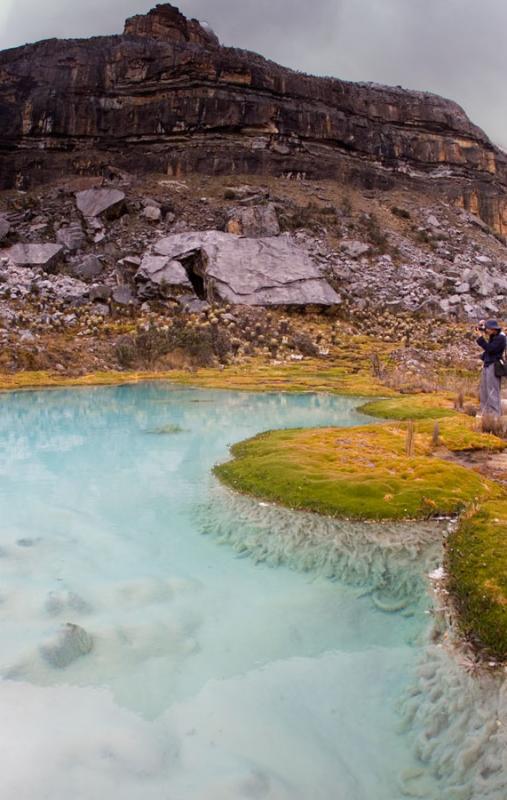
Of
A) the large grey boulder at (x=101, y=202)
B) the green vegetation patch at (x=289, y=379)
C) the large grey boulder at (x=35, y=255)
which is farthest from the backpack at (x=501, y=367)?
the large grey boulder at (x=101, y=202)

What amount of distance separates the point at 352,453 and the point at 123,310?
89.1 ft

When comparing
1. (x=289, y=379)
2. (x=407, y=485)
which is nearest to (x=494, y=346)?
(x=407, y=485)

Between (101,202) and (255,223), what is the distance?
13162mm

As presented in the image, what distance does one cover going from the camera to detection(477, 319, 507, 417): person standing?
12.4 m

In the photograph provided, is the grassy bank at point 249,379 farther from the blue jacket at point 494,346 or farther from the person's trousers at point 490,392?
the blue jacket at point 494,346

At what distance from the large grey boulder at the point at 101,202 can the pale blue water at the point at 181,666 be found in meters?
40.8

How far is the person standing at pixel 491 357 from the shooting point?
40.5 ft

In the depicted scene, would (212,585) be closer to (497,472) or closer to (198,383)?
(497,472)

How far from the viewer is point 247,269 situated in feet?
129

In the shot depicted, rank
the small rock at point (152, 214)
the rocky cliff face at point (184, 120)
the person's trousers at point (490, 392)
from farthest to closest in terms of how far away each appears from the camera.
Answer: the rocky cliff face at point (184, 120), the small rock at point (152, 214), the person's trousers at point (490, 392)

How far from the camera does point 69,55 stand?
6006cm

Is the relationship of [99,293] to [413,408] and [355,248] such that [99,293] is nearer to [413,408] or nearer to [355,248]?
[355,248]

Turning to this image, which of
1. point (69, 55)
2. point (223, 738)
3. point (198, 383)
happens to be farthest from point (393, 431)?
point (69, 55)

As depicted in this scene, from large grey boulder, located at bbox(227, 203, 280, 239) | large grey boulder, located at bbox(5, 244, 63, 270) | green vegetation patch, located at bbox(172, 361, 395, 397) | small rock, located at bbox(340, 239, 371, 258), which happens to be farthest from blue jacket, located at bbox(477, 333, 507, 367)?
large grey boulder, located at bbox(5, 244, 63, 270)
